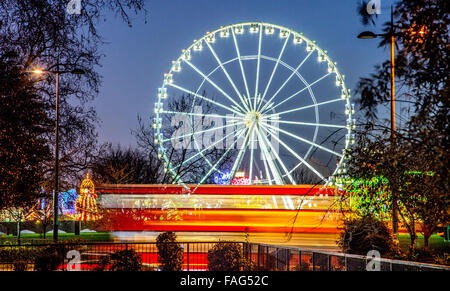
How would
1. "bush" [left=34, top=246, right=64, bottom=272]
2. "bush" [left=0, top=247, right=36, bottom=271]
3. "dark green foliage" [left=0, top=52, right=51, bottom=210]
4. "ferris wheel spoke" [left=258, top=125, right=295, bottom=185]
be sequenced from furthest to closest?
"ferris wheel spoke" [left=258, top=125, right=295, bottom=185] < "bush" [left=0, top=247, right=36, bottom=271] < "bush" [left=34, top=246, right=64, bottom=272] < "dark green foliage" [left=0, top=52, right=51, bottom=210]

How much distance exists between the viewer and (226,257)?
547 inches

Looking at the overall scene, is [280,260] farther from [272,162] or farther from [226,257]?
[272,162]

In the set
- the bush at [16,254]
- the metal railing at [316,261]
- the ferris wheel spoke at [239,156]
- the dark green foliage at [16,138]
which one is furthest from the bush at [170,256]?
the ferris wheel spoke at [239,156]

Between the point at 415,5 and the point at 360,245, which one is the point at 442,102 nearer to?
the point at 415,5

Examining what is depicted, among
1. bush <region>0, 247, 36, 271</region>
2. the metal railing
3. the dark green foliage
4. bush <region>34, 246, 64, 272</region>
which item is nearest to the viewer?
the metal railing

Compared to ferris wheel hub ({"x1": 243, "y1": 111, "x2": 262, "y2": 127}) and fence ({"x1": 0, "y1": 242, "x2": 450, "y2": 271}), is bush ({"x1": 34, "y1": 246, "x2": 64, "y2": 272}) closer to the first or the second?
fence ({"x1": 0, "y1": 242, "x2": 450, "y2": 271})

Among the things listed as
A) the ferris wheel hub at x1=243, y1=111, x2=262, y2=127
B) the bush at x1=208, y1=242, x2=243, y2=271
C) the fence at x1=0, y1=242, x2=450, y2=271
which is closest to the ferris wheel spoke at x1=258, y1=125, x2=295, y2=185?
the ferris wheel hub at x1=243, y1=111, x2=262, y2=127

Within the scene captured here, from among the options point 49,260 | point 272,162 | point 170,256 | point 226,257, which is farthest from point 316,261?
point 272,162

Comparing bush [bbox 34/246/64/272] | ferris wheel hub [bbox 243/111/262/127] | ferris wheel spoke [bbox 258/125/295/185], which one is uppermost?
ferris wheel hub [bbox 243/111/262/127]

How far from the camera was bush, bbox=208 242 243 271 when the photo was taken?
13.8 meters

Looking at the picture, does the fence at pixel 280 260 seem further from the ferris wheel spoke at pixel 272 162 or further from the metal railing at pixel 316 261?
the ferris wheel spoke at pixel 272 162
